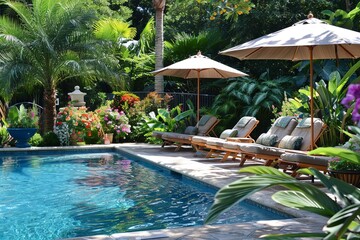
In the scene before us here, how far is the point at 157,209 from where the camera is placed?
6.69 metres

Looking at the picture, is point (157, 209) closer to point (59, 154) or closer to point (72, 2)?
point (59, 154)

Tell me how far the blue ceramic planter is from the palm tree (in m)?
1.42

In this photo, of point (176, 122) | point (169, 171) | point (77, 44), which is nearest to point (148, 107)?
point (176, 122)

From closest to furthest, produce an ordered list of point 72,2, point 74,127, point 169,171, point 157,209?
point 157,209 → point 169,171 → point 74,127 → point 72,2

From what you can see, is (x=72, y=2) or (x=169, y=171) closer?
(x=169, y=171)

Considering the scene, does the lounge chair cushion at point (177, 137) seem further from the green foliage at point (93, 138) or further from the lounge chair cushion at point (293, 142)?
the lounge chair cushion at point (293, 142)

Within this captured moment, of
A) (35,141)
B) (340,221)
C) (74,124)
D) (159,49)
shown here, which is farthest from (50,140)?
(340,221)

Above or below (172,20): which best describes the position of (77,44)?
below

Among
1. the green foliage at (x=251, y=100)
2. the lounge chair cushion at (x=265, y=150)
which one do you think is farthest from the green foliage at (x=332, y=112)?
the green foliage at (x=251, y=100)

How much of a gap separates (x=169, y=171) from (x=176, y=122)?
5.03 m

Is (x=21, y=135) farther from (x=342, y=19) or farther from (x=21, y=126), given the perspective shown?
(x=342, y=19)

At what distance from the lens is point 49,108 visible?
51.2 ft

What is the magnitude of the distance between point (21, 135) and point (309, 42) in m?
9.30

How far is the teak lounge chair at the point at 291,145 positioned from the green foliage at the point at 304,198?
5.71 metres
